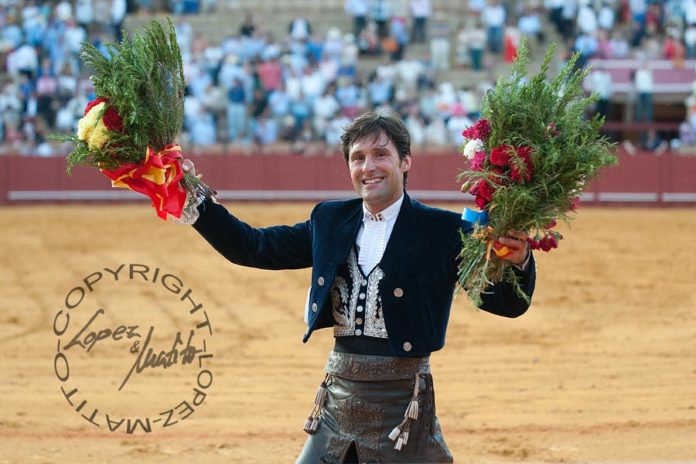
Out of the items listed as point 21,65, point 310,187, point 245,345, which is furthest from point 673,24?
point 245,345

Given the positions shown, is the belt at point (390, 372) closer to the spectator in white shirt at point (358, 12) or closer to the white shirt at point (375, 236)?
the white shirt at point (375, 236)

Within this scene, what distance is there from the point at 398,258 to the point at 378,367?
14.4 inches

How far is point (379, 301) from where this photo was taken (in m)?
3.94

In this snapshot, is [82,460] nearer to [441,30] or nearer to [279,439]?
[279,439]

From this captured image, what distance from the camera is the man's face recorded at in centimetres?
392

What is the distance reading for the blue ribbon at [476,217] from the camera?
3756mm

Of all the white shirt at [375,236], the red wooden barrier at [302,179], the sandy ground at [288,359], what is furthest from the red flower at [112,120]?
the red wooden barrier at [302,179]

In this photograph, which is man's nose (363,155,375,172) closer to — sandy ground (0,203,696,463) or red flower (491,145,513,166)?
red flower (491,145,513,166)

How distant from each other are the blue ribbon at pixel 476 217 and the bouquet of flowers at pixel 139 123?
91 centimetres

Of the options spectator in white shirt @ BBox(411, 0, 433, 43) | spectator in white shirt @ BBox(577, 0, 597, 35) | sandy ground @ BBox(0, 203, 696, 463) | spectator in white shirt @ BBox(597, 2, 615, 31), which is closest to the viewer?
sandy ground @ BBox(0, 203, 696, 463)

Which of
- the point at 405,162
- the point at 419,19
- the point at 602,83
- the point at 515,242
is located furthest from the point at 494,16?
the point at 515,242

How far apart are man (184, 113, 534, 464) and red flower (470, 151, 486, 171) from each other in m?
0.23

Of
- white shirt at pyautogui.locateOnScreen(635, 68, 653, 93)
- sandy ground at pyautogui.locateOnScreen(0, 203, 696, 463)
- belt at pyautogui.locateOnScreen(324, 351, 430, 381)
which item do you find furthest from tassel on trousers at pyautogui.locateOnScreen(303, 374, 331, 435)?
white shirt at pyautogui.locateOnScreen(635, 68, 653, 93)

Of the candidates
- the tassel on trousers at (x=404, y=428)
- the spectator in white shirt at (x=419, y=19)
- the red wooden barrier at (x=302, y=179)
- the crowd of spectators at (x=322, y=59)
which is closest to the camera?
the tassel on trousers at (x=404, y=428)
